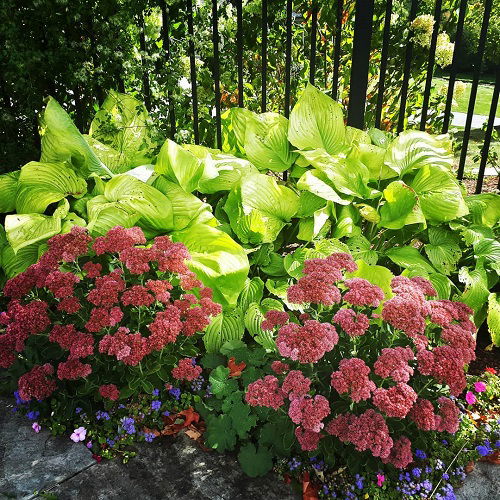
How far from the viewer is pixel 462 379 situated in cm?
175

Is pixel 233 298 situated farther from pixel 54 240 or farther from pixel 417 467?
pixel 417 467

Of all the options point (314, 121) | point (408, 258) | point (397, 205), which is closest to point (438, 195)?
point (397, 205)

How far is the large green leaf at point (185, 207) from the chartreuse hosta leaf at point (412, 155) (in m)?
0.99

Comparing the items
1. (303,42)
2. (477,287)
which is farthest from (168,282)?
(303,42)

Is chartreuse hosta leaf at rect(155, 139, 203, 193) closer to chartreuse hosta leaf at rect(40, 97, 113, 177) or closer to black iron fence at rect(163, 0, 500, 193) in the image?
chartreuse hosta leaf at rect(40, 97, 113, 177)

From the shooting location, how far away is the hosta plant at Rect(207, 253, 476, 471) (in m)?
1.68

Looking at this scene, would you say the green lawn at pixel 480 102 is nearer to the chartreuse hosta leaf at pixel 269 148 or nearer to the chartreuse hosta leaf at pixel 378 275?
the chartreuse hosta leaf at pixel 269 148

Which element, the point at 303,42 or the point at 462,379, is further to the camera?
the point at 303,42

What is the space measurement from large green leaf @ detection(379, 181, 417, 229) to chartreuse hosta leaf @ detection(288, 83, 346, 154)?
45 cm

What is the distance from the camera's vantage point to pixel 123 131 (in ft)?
10.3

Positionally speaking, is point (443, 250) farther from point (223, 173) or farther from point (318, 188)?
point (223, 173)

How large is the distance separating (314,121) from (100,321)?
1.63 m

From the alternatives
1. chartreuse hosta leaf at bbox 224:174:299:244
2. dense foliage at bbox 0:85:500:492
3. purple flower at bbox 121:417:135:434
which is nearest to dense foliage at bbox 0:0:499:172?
dense foliage at bbox 0:85:500:492

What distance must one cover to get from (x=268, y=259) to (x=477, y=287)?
985 millimetres
